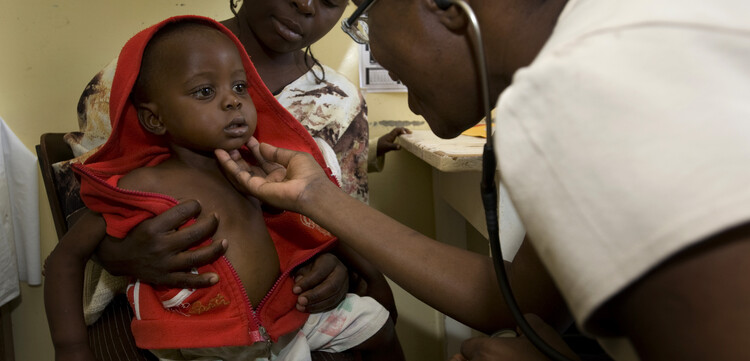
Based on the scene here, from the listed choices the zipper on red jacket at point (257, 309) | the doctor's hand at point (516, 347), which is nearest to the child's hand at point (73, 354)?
the zipper on red jacket at point (257, 309)

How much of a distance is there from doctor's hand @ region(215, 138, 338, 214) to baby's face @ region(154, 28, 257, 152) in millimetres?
61

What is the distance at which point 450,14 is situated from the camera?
26.9 inches

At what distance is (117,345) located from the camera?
1.14 metres

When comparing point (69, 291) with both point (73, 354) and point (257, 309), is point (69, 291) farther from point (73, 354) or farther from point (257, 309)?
point (257, 309)

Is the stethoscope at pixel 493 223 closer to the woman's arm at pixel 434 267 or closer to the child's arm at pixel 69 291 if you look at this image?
the woman's arm at pixel 434 267

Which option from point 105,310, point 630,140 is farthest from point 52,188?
point 630,140

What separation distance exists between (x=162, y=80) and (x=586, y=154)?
3.01 ft

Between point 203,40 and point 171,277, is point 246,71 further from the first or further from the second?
point 171,277

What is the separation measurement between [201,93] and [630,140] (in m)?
0.88

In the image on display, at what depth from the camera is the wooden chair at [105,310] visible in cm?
113

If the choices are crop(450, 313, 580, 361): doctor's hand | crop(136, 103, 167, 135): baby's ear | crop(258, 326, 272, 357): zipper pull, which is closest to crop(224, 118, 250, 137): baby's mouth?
crop(136, 103, 167, 135): baby's ear

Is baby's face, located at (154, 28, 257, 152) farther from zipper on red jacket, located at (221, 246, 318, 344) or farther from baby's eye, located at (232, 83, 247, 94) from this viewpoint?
zipper on red jacket, located at (221, 246, 318, 344)

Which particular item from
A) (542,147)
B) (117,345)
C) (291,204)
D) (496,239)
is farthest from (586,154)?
(117,345)

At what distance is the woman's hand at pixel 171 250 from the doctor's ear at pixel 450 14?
619 mm
